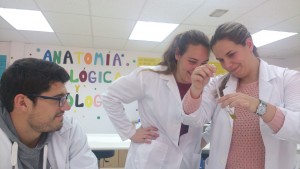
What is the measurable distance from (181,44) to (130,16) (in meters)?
2.29

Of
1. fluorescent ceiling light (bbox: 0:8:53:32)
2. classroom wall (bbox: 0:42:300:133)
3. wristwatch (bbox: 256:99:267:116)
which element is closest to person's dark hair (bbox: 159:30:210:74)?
wristwatch (bbox: 256:99:267:116)

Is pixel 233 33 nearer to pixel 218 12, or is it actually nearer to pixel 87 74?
pixel 218 12

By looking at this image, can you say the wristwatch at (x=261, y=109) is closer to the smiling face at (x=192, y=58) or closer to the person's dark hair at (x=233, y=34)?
the person's dark hair at (x=233, y=34)

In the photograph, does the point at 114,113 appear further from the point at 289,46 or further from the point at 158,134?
the point at 289,46

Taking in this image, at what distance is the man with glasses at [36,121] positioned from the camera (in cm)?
109

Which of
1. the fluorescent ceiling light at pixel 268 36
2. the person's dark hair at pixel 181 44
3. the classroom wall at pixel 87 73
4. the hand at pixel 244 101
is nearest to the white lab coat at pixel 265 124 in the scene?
the hand at pixel 244 101

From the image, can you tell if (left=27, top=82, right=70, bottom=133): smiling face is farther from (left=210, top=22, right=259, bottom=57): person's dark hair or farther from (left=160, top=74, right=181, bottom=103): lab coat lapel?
(left=210, top=22, right=259, bottom=57): person's dark hair

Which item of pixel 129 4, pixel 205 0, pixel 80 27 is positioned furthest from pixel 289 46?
pixel 80 27

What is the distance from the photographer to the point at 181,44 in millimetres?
1427

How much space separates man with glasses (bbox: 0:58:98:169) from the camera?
43.0 inches

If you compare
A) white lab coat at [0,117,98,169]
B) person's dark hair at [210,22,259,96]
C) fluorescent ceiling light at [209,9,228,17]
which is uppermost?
fluorescent ceiling light at [209,9,228,17]

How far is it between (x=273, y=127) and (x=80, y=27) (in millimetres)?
3654

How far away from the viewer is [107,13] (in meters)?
3.48

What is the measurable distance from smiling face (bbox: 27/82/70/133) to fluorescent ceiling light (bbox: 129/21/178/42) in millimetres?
2862
